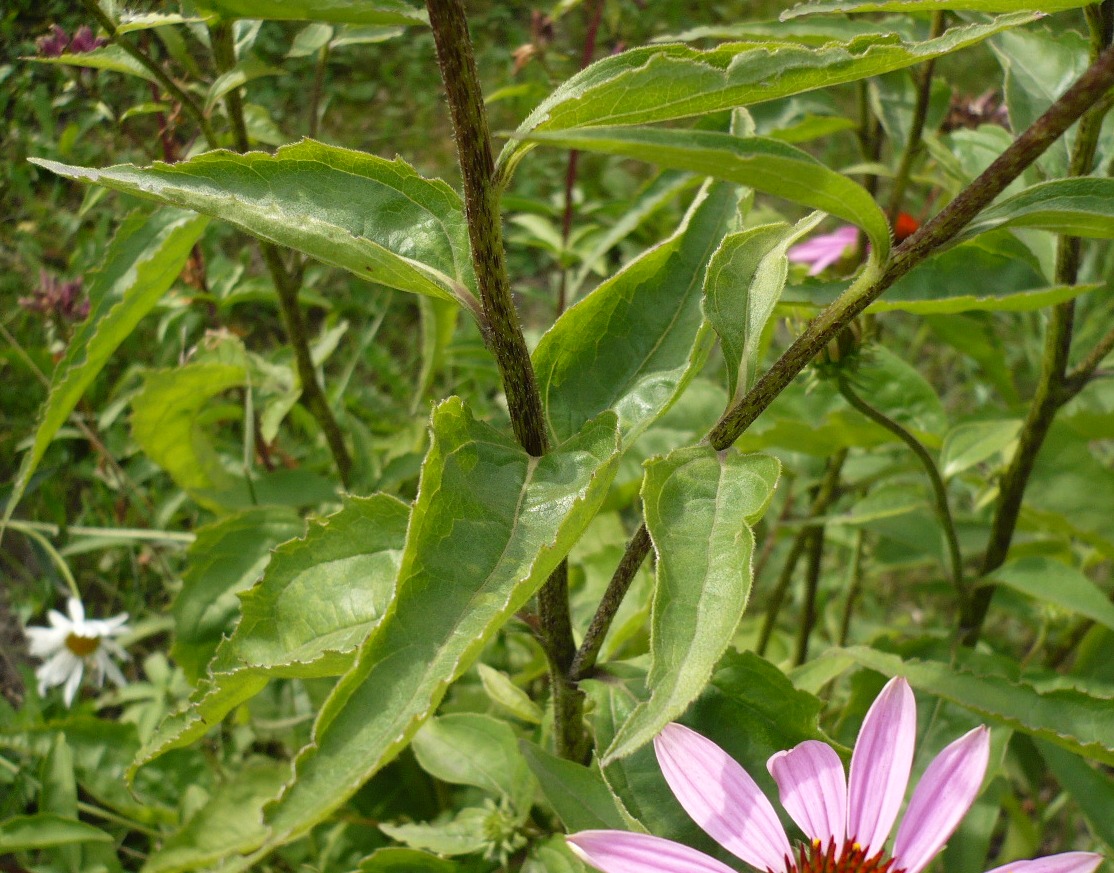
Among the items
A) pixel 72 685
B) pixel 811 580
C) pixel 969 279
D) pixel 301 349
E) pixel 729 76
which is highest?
pixel 729 76

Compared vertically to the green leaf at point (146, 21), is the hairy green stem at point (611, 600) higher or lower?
lower

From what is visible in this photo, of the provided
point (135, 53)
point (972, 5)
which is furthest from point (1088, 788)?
point (135, 53)

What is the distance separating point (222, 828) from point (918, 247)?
1111mm

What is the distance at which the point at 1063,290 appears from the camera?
0.86 metres

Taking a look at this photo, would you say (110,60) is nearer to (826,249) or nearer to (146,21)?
(146,21)

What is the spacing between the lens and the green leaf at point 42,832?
122 cm

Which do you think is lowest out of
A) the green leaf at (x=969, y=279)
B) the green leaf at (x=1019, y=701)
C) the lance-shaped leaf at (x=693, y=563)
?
the green leaf at (x=1019, y=701)

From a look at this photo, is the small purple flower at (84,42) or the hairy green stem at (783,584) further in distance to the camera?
the hairy green stem at (783,584)

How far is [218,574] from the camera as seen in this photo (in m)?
1.19

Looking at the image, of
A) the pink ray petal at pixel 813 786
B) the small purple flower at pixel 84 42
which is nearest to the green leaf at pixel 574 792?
the pink ray petal at pixel 813 786

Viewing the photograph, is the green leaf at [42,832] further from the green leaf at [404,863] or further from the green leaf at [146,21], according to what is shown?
the green leaf at [146,21]

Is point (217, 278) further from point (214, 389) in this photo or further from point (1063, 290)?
point (1063, 290)

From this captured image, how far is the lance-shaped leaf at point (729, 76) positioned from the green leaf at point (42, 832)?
1129 millimetres

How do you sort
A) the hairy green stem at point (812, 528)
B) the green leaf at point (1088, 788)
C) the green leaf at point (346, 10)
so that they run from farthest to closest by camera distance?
1. the hairy green stem at point (812, 528)
2. the green leaf at point (1088, 788)
3. the green leaf at point (346, 10)
